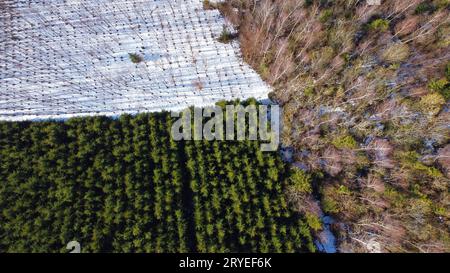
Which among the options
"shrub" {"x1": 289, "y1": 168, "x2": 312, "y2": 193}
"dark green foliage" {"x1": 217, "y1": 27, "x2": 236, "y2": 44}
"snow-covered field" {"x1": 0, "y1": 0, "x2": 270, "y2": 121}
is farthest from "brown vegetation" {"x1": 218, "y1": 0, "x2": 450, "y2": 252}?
"snow-covered field" {"x1": 0, "y1": 0, "x2": 270, "y2": 121}

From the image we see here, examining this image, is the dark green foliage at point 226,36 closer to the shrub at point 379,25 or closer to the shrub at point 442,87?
the shrub at point 379,25

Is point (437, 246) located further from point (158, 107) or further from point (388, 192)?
point (158, 107)

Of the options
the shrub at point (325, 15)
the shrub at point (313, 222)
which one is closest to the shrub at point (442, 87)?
the shrub at point (325, 15)

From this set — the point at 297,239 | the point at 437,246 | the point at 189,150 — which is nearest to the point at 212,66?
the point at 189,150

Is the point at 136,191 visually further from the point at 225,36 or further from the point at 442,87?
the point at 442,87

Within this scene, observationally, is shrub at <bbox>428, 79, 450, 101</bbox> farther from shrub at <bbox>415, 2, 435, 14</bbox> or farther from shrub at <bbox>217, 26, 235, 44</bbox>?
shrub at <bbox>217, 26, 235, 44</bbox>
